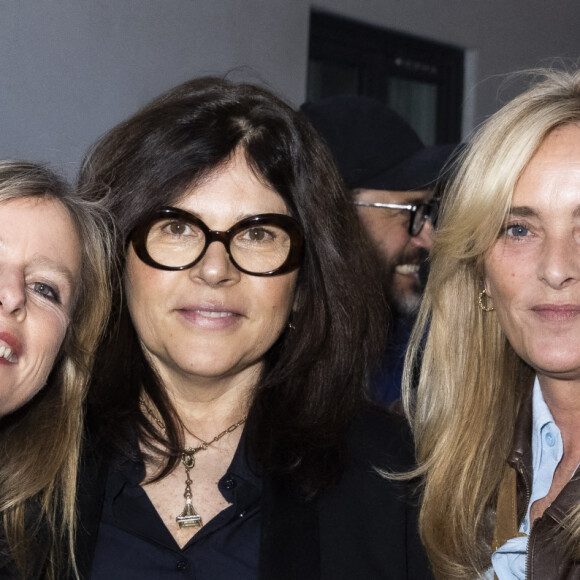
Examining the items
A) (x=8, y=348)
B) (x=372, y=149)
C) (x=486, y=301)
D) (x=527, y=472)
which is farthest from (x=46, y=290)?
(x=372, y=149)

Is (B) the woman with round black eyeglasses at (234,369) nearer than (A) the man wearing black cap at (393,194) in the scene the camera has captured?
Yes

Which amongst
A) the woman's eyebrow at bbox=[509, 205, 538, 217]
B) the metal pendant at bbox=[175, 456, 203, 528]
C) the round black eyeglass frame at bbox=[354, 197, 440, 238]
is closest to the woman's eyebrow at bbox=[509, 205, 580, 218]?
the woman's eyebrow at bbox=[509, 205, 538, 217]

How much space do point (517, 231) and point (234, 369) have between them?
79cm

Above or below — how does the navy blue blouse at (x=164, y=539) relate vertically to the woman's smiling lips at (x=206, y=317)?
below

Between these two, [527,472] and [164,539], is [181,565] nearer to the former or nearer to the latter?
[164,539]

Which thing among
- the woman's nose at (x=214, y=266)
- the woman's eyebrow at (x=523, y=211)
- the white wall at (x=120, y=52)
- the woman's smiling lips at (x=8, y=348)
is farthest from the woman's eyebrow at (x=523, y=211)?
the white wall at (x=120, y=52)

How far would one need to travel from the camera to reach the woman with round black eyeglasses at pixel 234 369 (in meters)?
2.19

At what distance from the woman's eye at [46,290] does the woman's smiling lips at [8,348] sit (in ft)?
0.48

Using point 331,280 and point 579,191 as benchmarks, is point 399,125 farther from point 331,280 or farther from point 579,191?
point 579,191

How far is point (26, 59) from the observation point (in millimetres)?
4664

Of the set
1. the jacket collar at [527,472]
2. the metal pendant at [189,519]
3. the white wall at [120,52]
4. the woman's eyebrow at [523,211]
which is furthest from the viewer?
the white wall at [120,52]

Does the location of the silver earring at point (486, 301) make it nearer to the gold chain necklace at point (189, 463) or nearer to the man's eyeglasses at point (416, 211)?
the gold chain necklace at point (189, 463)

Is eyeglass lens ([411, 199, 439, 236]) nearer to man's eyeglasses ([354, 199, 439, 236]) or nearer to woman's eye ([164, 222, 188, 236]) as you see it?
man's eyeglasses ([354, 199, 439, 236])

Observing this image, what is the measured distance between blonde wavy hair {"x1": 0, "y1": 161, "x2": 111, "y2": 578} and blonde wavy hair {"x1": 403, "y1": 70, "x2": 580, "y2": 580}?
2.76 feet
